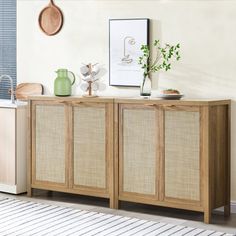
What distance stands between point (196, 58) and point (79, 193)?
158 centimetres

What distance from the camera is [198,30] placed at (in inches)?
219

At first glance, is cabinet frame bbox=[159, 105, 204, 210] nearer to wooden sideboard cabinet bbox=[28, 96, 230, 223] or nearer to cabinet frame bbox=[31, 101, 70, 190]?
wooden sideboard cabinet bbox=[28, 96, 230, 223]

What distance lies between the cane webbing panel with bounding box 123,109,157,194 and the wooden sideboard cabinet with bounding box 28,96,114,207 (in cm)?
15

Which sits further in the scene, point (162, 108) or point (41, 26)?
point (41, 26)

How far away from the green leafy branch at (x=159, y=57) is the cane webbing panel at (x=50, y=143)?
2.75ft

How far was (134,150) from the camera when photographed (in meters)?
5.50

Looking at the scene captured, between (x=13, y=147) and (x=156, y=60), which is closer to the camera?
(x=156, y=60)

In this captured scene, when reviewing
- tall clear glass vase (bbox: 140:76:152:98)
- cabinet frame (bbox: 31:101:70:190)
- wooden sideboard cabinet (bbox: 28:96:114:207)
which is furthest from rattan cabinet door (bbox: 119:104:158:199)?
cabinet frame (bbox: 31:101:70:190)

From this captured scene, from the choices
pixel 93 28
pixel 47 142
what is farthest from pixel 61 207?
pixel 93 28

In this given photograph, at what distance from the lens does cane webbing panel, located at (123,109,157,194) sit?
213 inches

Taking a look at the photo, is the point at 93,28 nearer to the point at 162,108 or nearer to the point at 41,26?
the point at 41,26

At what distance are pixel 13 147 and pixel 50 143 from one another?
410mm

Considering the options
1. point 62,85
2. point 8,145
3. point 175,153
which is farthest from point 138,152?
point 8,145

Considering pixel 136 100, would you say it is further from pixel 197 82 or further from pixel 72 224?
pixel 72 224
